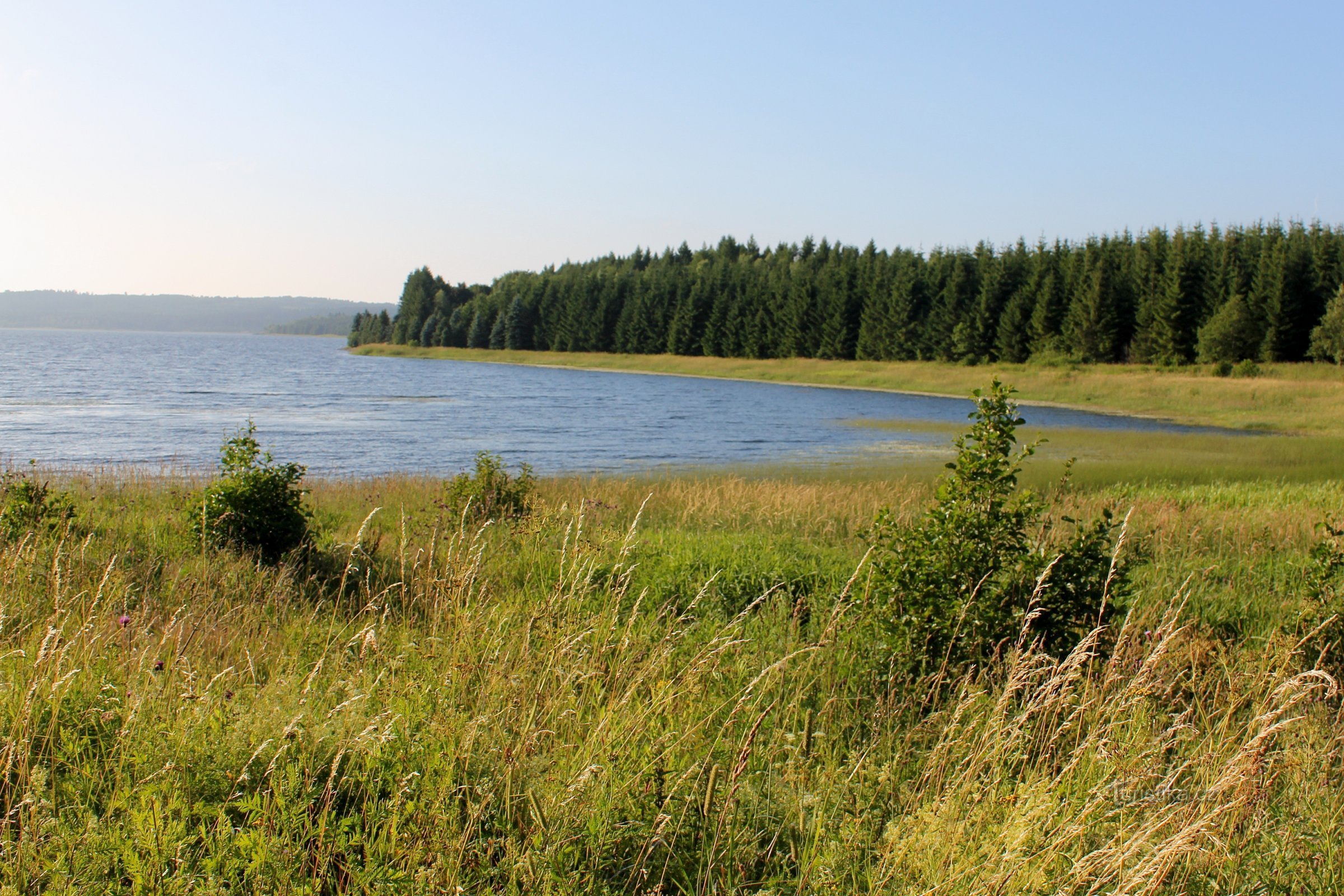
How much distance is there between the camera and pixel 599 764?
10.3 feet

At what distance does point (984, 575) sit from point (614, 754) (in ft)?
9.92

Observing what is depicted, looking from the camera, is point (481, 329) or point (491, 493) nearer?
point (491, 493)

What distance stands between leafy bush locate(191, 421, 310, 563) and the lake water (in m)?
11.6

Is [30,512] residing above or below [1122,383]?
below

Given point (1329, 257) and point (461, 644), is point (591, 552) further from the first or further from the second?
point (1329, 257)

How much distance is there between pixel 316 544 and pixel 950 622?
707cm

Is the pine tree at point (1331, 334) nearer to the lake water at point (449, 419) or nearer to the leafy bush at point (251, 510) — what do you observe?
the lake water at point (449, 419)

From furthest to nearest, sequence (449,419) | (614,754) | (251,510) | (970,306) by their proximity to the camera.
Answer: (970,306)
(449,419)
(251,510)
(614,754)

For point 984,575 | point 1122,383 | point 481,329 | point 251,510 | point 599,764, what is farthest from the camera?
point 481,329

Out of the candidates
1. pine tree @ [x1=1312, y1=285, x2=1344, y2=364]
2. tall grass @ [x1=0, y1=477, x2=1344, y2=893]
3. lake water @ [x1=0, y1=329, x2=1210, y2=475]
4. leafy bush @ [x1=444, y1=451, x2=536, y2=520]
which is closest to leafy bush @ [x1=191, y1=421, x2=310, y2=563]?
leafy bush @ [x1=444, y1=451, x2=536, y2=520]

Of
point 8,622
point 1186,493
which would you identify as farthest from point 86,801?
point 1186,493

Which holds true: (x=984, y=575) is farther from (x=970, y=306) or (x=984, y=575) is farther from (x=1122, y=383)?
(x=970, y=306)

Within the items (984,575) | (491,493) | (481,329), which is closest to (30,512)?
(491,493)

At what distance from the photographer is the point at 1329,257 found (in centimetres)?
7006
